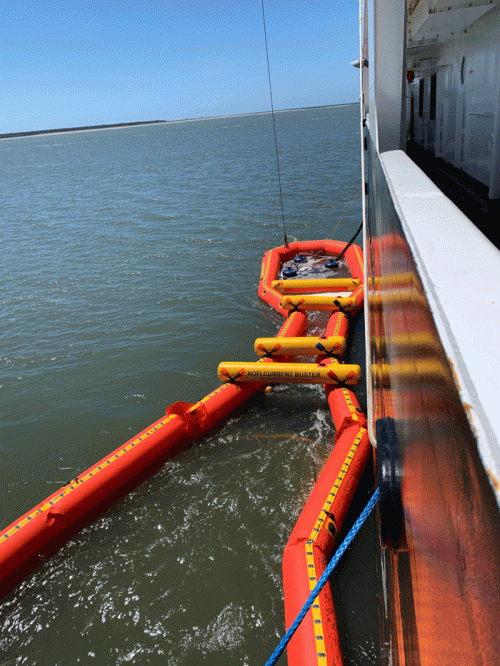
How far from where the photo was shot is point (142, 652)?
3748 millimetres

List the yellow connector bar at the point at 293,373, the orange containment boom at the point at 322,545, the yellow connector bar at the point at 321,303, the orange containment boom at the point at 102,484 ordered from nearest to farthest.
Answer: the orange containment boom at the point at 322,545 → the orange containment boom at the point at 102,484 → the yellow connector bar at the point at 293,373 → the yellow connector bar at the point at 321,303

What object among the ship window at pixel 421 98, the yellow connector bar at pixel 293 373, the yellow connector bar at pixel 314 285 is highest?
the ship window at pixel 421 98

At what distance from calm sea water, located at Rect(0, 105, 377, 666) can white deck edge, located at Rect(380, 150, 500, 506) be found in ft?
11.5

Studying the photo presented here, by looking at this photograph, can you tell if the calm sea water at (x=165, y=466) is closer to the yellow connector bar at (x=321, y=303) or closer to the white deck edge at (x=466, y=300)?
the yellow connector bar at (x=321, y=303)

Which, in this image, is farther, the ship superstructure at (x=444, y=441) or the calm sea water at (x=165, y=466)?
the calm sea water at (x=165, y=466)

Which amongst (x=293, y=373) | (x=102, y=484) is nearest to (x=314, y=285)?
(x=293, y=373)

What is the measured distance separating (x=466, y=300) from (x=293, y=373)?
5.04m

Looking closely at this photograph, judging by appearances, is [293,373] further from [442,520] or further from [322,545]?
[442,520]

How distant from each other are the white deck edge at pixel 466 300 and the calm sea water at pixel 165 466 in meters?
3.49

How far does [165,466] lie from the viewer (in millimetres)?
5504

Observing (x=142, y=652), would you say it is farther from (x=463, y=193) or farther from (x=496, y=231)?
(x=463, y=193)

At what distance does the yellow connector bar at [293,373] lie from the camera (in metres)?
5.72

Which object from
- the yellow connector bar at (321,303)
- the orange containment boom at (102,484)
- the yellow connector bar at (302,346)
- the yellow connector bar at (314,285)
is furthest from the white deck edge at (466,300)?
the yellow connector bar at (314,285)

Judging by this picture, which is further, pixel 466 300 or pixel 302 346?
pixel 302 346
